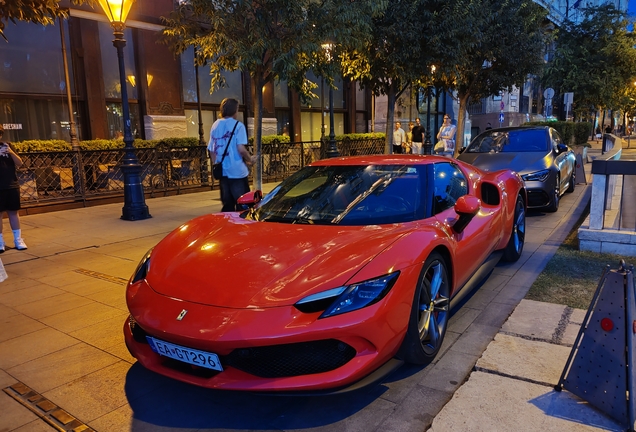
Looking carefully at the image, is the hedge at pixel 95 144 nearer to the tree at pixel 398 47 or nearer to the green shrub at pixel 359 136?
the green shrub at pixel 359 136

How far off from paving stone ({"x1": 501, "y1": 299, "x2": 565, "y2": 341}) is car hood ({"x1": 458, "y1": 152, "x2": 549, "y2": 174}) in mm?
4530

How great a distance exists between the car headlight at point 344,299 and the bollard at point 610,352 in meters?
1.20

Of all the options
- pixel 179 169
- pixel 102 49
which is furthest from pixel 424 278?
pixel 102 49

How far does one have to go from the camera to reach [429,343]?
128 inches

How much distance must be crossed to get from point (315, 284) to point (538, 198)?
274 inches

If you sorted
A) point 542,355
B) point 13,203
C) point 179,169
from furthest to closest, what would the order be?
point 179,169 → point 13,203 → point 542,355

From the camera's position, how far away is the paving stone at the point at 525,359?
308 cm

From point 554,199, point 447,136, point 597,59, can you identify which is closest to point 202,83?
point 447,136

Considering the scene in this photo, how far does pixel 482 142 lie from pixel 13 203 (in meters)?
8.48

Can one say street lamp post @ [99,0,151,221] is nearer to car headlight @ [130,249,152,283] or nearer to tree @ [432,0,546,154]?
car headlight @ [130,249,152,283]

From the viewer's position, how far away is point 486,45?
15.3m

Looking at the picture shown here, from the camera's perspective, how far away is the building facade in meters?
12.6

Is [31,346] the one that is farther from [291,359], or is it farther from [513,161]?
[513,161]

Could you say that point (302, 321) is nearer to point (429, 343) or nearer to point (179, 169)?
point (429, 343)
